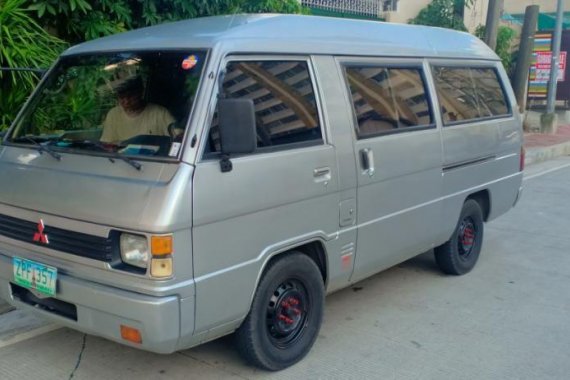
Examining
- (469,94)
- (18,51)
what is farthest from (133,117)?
(469,94)

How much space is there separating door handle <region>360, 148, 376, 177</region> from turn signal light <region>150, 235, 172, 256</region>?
1.66 metres

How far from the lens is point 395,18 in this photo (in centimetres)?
1750

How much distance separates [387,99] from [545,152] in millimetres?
9794

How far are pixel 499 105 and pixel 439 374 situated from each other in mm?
3187

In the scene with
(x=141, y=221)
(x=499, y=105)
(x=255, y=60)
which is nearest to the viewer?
(x=141, y=221)

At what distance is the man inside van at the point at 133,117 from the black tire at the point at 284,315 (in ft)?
Result: 3.46

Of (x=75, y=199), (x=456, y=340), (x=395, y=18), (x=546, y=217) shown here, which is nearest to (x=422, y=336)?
(x=456, y=340)

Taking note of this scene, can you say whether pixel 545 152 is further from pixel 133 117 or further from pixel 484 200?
pixel 133 117

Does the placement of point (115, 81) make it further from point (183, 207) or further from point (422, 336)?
point (422, 336)

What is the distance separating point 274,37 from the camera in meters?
3.74

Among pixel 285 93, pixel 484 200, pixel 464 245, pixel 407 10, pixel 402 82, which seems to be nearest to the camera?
pixel 285 93

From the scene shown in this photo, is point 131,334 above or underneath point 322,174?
underneath

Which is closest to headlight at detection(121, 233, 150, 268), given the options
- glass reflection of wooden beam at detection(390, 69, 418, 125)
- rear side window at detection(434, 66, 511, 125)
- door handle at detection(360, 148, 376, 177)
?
door handle at detection(360, 148, 376, 177)

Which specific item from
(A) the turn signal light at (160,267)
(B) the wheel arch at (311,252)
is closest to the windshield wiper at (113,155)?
(A) the turn signal light at (160,267)
